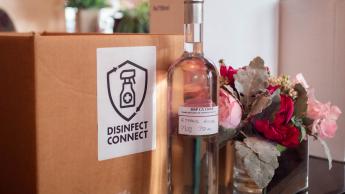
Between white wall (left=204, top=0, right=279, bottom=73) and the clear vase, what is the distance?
319 mm

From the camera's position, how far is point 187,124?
69 centimetres

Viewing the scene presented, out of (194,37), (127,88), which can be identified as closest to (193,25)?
(194,37)

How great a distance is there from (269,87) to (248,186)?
0.19 metres

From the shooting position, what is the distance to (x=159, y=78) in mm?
706

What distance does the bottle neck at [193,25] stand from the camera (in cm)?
68

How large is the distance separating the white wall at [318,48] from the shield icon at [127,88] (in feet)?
2.18

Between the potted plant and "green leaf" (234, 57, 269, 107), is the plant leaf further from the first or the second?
the potted plant

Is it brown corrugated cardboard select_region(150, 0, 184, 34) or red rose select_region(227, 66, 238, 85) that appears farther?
brown corrugated cardboard select_region(150, 0, 184, 34)

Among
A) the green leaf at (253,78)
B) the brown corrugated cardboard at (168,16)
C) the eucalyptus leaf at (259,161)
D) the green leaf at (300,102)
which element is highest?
the brown corrugated cardboard at (168,16)

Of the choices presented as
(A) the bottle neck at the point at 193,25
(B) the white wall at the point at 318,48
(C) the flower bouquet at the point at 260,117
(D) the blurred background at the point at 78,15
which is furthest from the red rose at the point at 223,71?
(D) the blurred background at the point at 78,15

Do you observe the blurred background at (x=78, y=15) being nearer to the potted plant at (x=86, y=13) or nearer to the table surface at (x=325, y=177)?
the potted plant at (x=86, y=13)

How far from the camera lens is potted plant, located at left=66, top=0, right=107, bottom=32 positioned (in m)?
3.42

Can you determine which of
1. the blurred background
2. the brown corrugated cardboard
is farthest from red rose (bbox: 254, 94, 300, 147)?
the blurred background

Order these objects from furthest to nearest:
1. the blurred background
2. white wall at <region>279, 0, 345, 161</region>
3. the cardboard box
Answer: the blurred background → white wall at <region>279, 0, 345, 161</region> → the cardboard box
